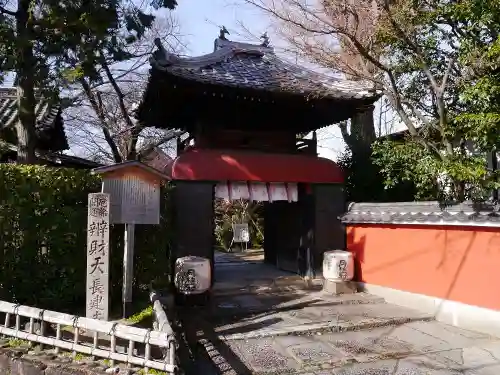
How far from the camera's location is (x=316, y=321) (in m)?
7.21

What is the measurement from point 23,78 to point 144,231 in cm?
399

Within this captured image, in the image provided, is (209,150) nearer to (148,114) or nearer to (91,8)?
(148,114)

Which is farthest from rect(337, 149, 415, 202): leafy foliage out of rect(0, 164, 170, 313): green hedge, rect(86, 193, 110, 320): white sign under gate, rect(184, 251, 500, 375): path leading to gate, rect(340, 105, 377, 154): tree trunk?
rect(86, 193, 110, 320): white sign under gate

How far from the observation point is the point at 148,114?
1084 cm

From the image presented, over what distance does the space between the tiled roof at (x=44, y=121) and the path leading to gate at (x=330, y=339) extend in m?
8.23

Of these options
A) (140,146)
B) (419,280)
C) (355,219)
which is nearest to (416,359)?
(419,280)

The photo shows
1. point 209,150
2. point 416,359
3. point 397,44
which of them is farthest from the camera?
point 209,150

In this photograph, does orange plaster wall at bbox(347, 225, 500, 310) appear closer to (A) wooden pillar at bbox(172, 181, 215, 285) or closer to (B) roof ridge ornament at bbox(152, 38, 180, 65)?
(A) wooden pillar at bbox(172, 181, 215, 285)

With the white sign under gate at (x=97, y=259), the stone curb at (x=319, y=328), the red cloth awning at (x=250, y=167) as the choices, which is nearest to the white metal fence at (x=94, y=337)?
the white sign under gate at (x=97, y=259)

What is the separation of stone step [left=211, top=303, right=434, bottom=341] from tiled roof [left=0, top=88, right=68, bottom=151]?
871 centimetres

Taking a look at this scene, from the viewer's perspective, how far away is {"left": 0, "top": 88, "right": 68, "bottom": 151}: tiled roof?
12.5 m

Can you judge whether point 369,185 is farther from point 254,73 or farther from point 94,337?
point 94,337

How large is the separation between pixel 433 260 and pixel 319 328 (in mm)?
2972

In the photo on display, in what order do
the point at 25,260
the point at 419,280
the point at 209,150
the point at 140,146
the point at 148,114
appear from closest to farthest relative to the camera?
the point at 25,260 < the point at 419,280 < the point at 209,150 < the point at 148,114 < the point at 140,146
